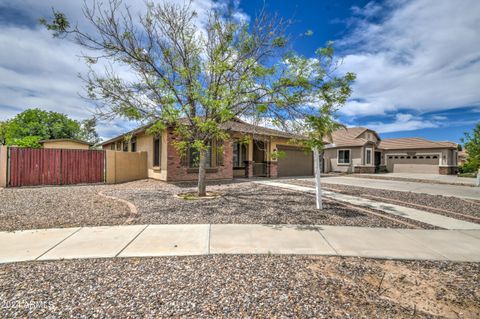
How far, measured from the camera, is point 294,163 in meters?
20.0

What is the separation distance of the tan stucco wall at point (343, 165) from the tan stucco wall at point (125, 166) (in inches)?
775

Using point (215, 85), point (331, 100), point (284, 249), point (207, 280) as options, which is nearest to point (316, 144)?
point (331, 100)

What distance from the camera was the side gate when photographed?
11086 mm

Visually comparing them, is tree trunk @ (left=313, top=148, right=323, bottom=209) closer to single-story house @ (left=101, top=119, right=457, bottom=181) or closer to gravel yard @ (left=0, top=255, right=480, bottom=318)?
single-story house @ (left=101, top=119, right=457, bottom=181)

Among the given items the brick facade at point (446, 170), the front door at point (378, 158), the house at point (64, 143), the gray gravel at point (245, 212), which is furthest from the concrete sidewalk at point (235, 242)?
the front door at point (378, 158)

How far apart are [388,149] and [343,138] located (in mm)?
6659

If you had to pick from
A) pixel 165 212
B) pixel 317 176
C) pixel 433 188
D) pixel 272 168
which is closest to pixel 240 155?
pixel 272 168

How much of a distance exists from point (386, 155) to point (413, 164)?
309 centimetres

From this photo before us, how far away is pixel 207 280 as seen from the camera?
10.1 feet

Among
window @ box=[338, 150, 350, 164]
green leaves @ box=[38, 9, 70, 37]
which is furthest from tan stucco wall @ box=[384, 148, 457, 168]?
green leaves @ box=[38, 9, 70, 37]

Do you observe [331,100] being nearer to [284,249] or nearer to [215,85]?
[215,85]

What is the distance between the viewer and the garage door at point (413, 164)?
26553 millimetres

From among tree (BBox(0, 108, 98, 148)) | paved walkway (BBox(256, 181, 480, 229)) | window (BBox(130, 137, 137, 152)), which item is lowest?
paved walkway (BBox(256, 181, 480, 229))

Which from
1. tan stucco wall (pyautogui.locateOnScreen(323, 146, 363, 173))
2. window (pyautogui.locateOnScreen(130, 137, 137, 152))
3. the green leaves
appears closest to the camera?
the green leaves
